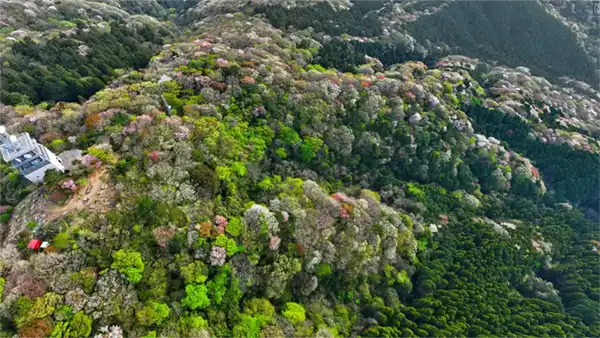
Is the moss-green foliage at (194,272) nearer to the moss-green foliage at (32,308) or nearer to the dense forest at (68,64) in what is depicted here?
the moss-green foliage at (32,308)

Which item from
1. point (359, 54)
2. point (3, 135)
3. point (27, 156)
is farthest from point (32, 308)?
point (359, 54)

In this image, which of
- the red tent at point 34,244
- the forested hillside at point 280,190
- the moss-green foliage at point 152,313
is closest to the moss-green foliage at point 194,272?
the forested hillside at point 280,190

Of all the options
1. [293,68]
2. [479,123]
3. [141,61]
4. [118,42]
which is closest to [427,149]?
[479,123]

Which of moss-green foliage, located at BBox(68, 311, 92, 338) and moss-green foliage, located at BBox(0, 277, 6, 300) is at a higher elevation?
moss-green foliage, located at BBox(0, 277, 6, 300)

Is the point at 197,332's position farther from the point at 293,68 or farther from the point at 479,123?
the point at 479,123


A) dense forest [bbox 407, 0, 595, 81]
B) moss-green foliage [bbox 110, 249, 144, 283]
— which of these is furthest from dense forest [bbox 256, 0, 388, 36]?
moss-green foliage [bbox 110, 249, 144, 283]

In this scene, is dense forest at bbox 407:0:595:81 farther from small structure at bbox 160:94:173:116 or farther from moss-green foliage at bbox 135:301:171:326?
moss-green foliage at bbox 135:301:171:326

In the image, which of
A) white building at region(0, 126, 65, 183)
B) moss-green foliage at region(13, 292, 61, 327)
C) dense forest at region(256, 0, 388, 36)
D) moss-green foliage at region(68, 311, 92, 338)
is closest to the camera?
moss-green foliage at region(13, 292, 61, 327)
